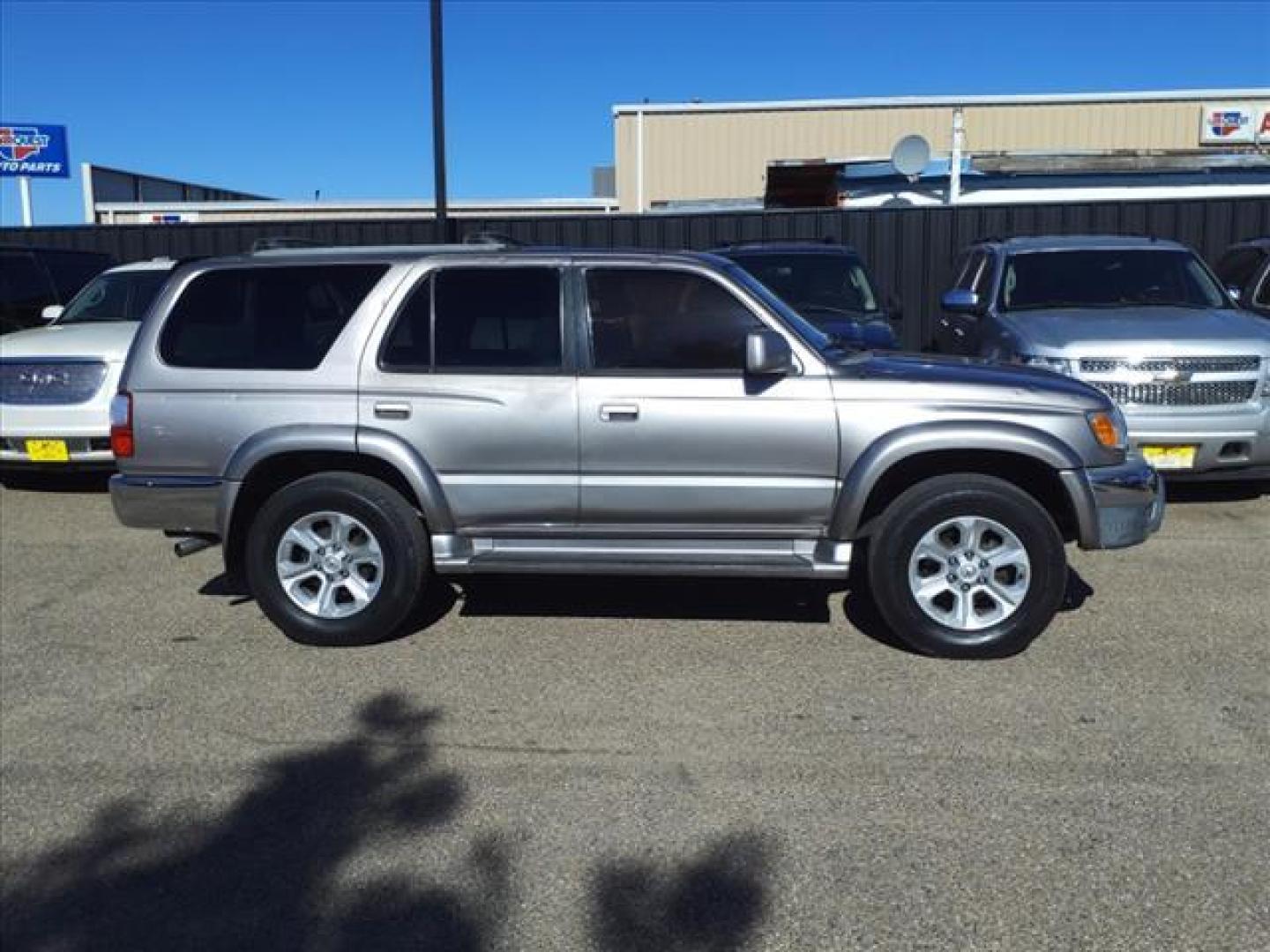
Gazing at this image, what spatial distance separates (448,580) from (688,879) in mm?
3442

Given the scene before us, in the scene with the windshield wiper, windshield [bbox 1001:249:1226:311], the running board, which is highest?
windshield [bbox 1001:249:1226:311]

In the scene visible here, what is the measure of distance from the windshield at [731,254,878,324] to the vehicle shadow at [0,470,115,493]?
221 inches

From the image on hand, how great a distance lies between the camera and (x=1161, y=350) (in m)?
7.47

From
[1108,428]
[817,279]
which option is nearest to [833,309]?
[817,279]

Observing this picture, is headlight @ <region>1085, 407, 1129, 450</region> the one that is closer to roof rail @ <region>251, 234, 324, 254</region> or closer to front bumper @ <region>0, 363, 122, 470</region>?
roof rail @ <region>251, 234, 324, 254</region>

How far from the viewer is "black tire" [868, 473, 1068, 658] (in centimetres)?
499

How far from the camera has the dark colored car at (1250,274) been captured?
10.0 m

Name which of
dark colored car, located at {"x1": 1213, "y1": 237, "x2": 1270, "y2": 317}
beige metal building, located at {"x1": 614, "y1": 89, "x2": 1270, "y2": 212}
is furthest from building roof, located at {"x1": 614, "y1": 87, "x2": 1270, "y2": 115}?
dark colored car, located at {"x1": 1213, "y1": 237, "x2": 1270, "y2": 317}

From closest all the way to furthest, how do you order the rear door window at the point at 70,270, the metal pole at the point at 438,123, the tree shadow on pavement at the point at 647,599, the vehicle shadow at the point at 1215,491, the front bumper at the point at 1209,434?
the tree shadow on pavement at the point at 647,599 → the front bumper at the point at 1209,434 → the vehicle shadow at the point at 1215,491 → the rear door window at the point at 70,270 → the metal pole at the point at 438,123

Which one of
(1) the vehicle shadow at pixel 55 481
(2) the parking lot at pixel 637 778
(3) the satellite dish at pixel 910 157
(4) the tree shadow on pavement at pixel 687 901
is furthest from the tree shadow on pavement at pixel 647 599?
(3) the satellite dish at pixel 910 157

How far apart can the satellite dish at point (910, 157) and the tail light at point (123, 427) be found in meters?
13.4

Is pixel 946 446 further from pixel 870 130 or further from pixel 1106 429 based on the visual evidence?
pixel 870 130

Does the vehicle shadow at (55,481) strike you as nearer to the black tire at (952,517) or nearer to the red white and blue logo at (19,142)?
Result: the black tire at (952,517)

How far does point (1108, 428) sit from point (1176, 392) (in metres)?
2.76
